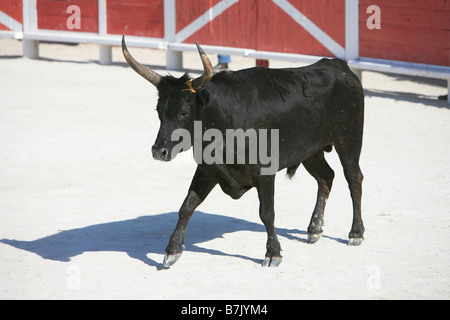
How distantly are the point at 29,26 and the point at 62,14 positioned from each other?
63 centimetres

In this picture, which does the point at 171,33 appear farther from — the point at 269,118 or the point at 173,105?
the point at 173,105

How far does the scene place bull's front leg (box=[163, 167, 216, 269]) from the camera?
472 centimetres

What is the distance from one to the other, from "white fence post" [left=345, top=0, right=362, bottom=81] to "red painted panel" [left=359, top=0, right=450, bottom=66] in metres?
0.07

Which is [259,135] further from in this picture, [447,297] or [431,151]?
[431,151]

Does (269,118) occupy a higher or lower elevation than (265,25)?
lower

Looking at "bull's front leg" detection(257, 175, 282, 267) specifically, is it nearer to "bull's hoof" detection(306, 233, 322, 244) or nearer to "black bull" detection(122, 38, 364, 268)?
"black bull" detection(122, 38, 364, 268)

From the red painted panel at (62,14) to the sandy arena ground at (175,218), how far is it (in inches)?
144

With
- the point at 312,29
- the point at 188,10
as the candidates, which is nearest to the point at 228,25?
the point at 188,10

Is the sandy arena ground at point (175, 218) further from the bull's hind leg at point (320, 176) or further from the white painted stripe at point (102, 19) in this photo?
the white painted stripe at point (102, 19)

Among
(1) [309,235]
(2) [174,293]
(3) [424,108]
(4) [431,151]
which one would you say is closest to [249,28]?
(3) [424,108]

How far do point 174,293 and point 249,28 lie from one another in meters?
7.65

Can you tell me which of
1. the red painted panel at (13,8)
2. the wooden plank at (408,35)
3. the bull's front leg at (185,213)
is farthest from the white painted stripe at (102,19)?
the bull's front leg at (185,213)

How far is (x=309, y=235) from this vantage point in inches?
203

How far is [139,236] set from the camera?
17.5ft
